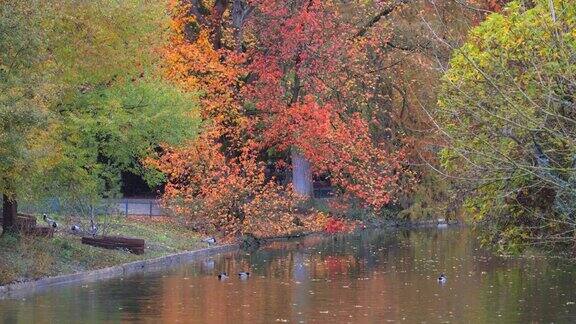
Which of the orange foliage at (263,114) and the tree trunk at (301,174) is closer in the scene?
the orange foliage at (263,114)

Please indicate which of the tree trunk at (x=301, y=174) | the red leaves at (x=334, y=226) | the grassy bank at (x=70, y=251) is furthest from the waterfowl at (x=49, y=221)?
the tree trunk at (x=301, y=174)

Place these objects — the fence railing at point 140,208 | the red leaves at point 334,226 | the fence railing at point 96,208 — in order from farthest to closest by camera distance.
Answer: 1. the fence railing at point 140,208
2. the red leaves at point 334,226
3. the fence railing at point 96,208

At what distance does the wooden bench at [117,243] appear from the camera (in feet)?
126

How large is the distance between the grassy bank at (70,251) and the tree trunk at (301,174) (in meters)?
12.2

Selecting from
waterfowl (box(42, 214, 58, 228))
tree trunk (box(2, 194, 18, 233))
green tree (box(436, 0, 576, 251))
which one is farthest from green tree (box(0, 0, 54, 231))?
green tree (box(436, 0, 576, 251))

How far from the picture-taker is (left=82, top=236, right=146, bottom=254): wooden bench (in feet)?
126

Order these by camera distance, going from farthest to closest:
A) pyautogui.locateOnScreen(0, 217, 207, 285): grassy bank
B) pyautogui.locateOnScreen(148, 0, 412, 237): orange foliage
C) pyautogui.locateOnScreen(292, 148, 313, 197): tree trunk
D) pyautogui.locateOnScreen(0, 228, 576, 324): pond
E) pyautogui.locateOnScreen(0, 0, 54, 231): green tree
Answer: pyautogui.locateOnScreen(292, 148, 313, 197): tree trunk
pyautogui.locateOnScreen(148, 0, 412, 237): orange foliage
pyautogui.locateOnScreen(0, 217, 207, 285): grassy bank
pyautogui.locateOnScreen(0, 0, 54, 231): green tree
pyautogui.locateOnScreen(0, 228, 576, 324): pond

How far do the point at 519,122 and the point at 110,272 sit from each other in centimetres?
1812

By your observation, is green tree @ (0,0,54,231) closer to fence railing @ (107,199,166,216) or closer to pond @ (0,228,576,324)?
pond @ (0,228,576,324)

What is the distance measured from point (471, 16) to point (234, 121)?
1099 cm

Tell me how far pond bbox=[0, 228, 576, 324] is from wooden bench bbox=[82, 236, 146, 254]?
6.11 ft

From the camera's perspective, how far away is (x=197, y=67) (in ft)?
157

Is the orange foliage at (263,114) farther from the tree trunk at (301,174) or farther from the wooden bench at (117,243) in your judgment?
the wooden bench at (117,243)

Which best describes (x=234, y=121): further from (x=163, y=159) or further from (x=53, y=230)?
(x=53, y=230)
